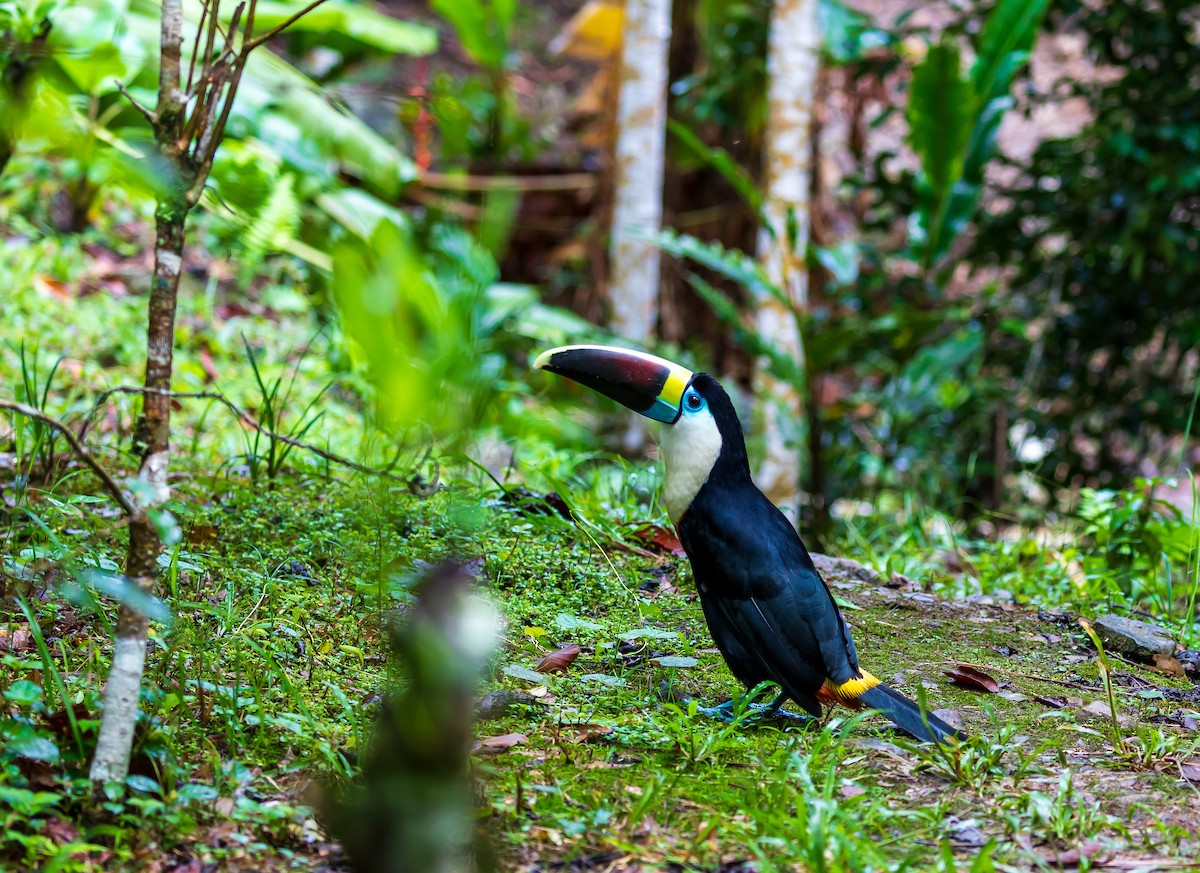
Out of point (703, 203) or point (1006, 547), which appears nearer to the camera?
point (1006, 547)

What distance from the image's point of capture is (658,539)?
145 inches

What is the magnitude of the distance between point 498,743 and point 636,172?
5.18 meters

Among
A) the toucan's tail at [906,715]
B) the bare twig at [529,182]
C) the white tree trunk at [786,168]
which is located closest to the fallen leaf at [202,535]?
the toucan's tail at [906,715]

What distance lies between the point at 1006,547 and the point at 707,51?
199 inches

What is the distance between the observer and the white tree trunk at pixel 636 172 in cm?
686

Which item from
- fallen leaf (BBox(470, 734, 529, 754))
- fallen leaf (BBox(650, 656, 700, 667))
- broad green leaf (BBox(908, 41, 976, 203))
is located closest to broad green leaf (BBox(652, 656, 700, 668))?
fallen leaf (BBox(650, 656, 700, 667))

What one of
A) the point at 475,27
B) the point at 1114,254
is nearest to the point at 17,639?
the point at 1114,254

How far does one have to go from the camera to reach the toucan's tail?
2.42m

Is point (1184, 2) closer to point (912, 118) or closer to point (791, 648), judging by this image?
point (912, 118)

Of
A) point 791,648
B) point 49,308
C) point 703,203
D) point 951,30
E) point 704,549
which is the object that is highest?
point 951,30

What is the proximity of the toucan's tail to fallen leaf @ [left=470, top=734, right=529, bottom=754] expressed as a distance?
0.78m

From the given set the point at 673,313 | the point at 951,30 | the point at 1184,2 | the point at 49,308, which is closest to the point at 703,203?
the point at 673,313

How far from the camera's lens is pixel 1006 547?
168 inches

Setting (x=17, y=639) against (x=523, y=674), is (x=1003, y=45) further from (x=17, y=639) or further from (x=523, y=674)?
(x=17, y=639)
